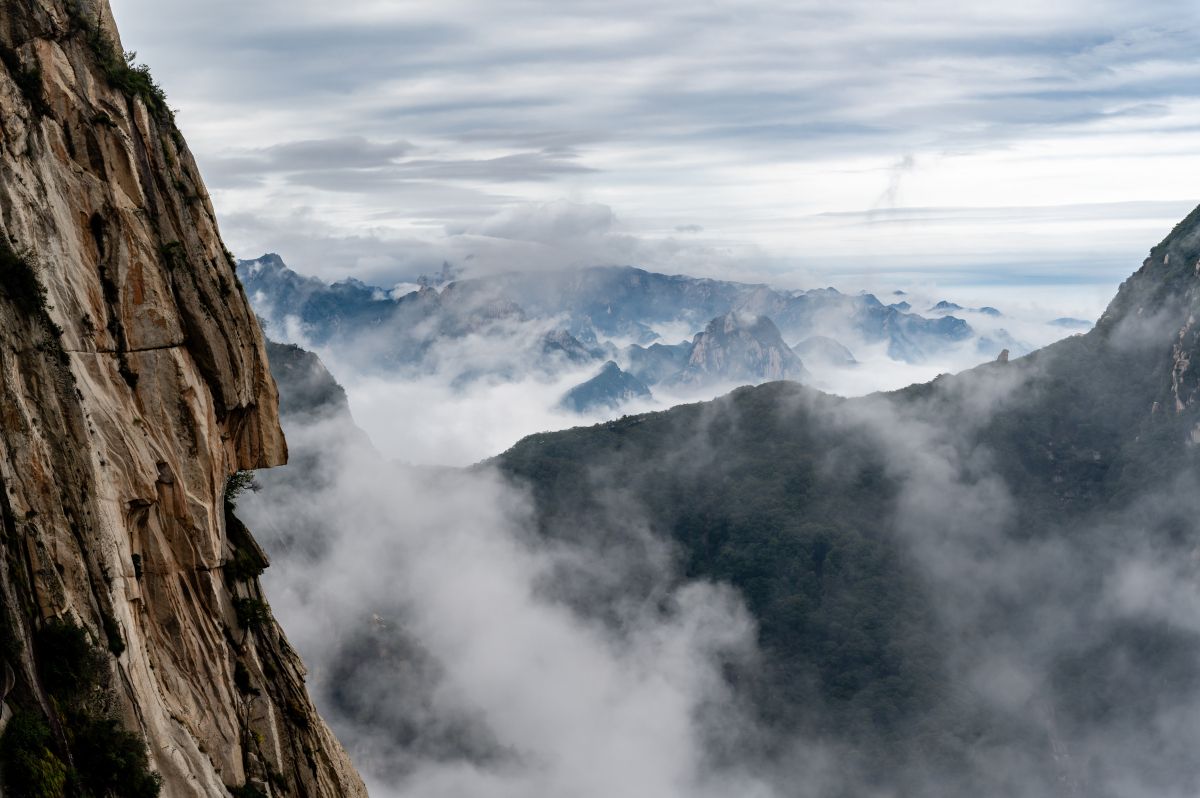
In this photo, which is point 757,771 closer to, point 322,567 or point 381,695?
point 381,695

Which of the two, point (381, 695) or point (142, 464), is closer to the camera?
point (142, 464)

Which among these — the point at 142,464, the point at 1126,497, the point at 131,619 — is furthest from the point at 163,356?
the point at 1126,497

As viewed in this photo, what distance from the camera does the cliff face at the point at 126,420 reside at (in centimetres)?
2164

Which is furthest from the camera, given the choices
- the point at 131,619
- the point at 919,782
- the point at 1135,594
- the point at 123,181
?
the point at 1135,594

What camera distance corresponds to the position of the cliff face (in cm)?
2164

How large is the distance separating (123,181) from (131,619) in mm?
13935

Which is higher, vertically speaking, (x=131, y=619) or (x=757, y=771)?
(x=131, y=619)

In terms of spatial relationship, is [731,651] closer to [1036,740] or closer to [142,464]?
[1036,740]

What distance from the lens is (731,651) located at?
192750 mm

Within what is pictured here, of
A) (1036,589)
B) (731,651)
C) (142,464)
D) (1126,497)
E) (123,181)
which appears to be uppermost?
(123,181)

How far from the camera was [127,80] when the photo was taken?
27.1 m

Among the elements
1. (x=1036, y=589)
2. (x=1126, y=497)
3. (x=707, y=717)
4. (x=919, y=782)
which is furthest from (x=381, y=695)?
(x=1126, y=497)

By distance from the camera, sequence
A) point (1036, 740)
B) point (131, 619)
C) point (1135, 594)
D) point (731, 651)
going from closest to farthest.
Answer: point (131, 619), point (1036, 740), point (1135, 594), point (731, 651)

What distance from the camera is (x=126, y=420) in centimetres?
2481
